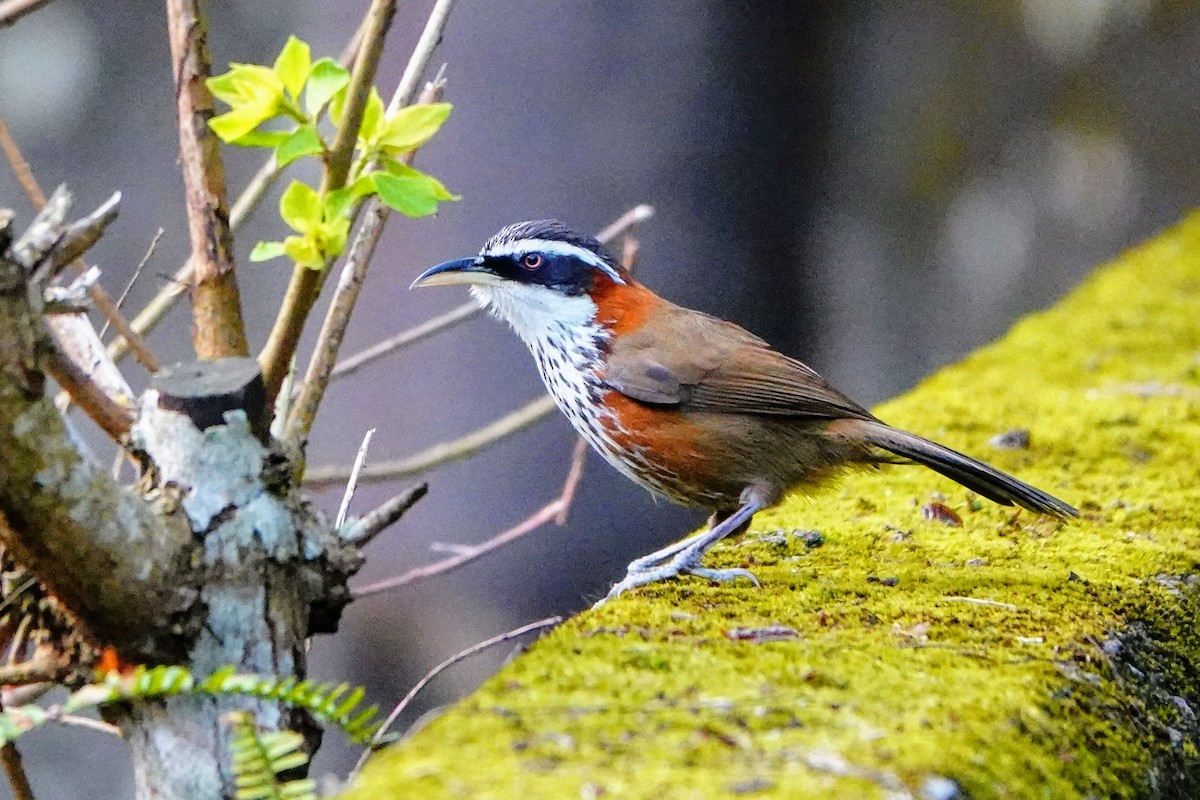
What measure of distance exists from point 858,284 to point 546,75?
272 cm

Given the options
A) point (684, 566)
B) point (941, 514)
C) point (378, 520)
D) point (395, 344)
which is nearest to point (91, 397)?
point (378, 520)

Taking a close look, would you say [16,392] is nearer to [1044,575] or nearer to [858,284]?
[1044,575]

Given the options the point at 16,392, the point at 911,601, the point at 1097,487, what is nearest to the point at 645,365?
the point at 911,601

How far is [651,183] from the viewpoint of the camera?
21.8 feet

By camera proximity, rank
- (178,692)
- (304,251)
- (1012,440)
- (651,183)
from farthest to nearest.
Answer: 1. (651,183)
2. (1012,440)
3. (304,251)
4. (178,692)

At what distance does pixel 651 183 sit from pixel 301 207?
434 cm

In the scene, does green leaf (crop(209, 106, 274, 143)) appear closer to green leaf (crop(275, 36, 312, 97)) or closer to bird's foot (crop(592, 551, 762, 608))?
green leaf (crop(275, 36, 312, 97))

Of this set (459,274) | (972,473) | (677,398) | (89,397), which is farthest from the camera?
(459,274)

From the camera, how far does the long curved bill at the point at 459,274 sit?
345cm

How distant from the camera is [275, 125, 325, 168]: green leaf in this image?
2379 mm

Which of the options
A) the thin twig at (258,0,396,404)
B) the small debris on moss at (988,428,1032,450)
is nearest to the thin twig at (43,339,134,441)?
the thin twig at (258,0,396,404)

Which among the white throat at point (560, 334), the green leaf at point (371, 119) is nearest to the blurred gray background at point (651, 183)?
the white throat at point (560, 334)

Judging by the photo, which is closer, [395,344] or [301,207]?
[301,207]

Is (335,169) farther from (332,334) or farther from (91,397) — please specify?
(91,397)
